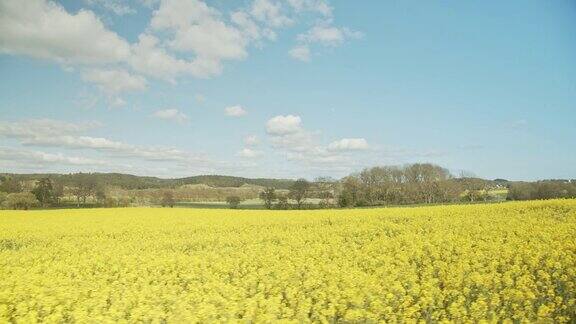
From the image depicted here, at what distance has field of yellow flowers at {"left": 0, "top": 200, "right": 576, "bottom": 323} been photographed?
8359mm

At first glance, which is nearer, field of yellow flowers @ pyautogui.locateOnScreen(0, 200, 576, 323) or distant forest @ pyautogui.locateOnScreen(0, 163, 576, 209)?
field of yellow flowers @ pyautogui.locateOnScreen(0, 200, 576, 323)

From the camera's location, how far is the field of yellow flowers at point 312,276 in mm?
8359

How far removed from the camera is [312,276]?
11148mm

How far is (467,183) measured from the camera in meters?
103

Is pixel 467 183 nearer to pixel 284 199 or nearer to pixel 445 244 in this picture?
pixel 284 199

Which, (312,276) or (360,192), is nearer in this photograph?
(312,276)

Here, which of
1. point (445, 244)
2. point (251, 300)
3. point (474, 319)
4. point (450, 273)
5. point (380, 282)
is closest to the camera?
point (474, 319)

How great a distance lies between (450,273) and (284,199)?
8117 centimetres

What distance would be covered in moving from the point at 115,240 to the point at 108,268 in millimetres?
7448

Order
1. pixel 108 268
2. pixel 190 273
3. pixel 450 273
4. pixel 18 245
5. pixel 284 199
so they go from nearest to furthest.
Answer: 1. pixel 450 273
2. pixel 190 273
3. pixel 108 268
4. pixel 18 245
5. pixel 284 199

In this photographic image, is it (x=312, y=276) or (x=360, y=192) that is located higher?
(x=360, y=192)

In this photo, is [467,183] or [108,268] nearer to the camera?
[108,268]

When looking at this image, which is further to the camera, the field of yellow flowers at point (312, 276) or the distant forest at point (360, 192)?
the distant forest at point (360, 192)

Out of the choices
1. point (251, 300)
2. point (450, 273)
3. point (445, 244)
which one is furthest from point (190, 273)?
point (445, 244)
